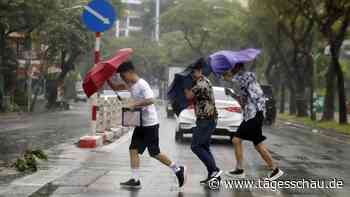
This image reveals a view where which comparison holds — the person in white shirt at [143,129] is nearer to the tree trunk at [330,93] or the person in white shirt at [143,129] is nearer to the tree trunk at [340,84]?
the tree trunk at [340,84]

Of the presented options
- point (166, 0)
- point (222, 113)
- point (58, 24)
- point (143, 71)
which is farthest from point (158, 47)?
point (222, 113)

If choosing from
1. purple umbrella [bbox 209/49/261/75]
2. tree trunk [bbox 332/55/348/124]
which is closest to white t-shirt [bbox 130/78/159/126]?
purple umbrella [bbox 209/49/261/75]

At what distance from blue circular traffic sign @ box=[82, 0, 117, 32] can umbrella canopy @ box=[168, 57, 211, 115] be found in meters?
5.33

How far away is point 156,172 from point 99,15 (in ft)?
16.8

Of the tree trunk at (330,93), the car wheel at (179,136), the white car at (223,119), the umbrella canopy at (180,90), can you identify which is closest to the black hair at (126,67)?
the umbrella canopy at (180,90)

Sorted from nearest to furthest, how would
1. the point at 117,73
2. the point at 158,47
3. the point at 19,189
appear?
the point at 19,189 → the point at 117,73 → the point at 158,47

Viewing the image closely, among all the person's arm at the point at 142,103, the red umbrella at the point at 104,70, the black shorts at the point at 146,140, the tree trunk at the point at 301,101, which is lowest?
the tree trunk at the point at 301,101

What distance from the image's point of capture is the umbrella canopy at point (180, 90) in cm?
1025

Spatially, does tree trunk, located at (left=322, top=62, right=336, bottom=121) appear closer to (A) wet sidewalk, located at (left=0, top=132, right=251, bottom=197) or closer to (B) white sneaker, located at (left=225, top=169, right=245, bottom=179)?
(A) wet sidewalk, located at (left=0, top=132, right=251, bottom=197)

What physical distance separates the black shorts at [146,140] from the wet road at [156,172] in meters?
0.55

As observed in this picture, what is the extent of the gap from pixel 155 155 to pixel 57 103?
44960 mm

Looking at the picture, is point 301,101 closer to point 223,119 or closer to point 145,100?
point 223,119

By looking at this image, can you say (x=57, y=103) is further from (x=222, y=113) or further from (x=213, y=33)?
(x=222, y=113)

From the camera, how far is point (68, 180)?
1004cm
